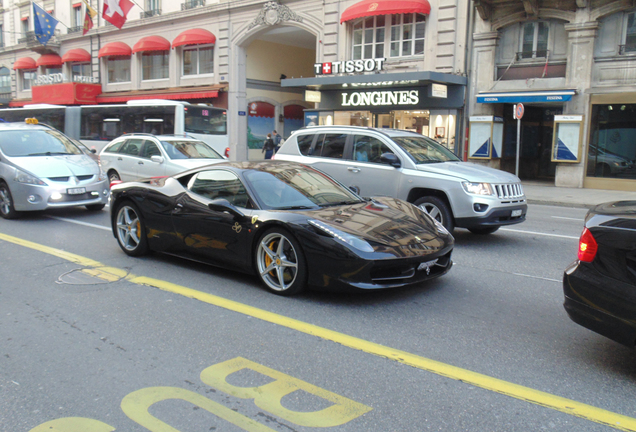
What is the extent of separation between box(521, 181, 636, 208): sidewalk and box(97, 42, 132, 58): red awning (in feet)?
83.6

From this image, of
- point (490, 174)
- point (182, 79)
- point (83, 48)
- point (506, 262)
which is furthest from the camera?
point (83, 48)

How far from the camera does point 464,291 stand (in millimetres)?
5895

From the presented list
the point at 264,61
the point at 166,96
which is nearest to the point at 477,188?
the point at 264,61

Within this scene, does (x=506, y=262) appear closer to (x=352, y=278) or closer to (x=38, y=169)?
(x=352, y=278)

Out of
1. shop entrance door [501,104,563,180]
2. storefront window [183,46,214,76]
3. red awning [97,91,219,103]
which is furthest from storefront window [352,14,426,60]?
storefront window [183,46,214,76]

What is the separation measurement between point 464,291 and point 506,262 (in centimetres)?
175

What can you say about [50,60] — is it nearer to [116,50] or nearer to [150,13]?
[116,50]

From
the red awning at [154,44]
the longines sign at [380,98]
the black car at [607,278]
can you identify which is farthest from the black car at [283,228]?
the red awning at [154,44]

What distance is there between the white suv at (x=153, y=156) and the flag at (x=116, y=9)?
56.3 ft

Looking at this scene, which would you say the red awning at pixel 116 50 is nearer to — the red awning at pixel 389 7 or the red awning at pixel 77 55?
the red awning at pixel 77 55

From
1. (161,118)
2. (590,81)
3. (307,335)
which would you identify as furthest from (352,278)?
(161,118)

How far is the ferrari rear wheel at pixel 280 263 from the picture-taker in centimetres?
545

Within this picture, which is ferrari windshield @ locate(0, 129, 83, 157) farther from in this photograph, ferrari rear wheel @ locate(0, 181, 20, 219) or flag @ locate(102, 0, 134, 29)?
flag @ locate(102, 0, 134, 29)

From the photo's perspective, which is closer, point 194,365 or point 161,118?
point 194,365
